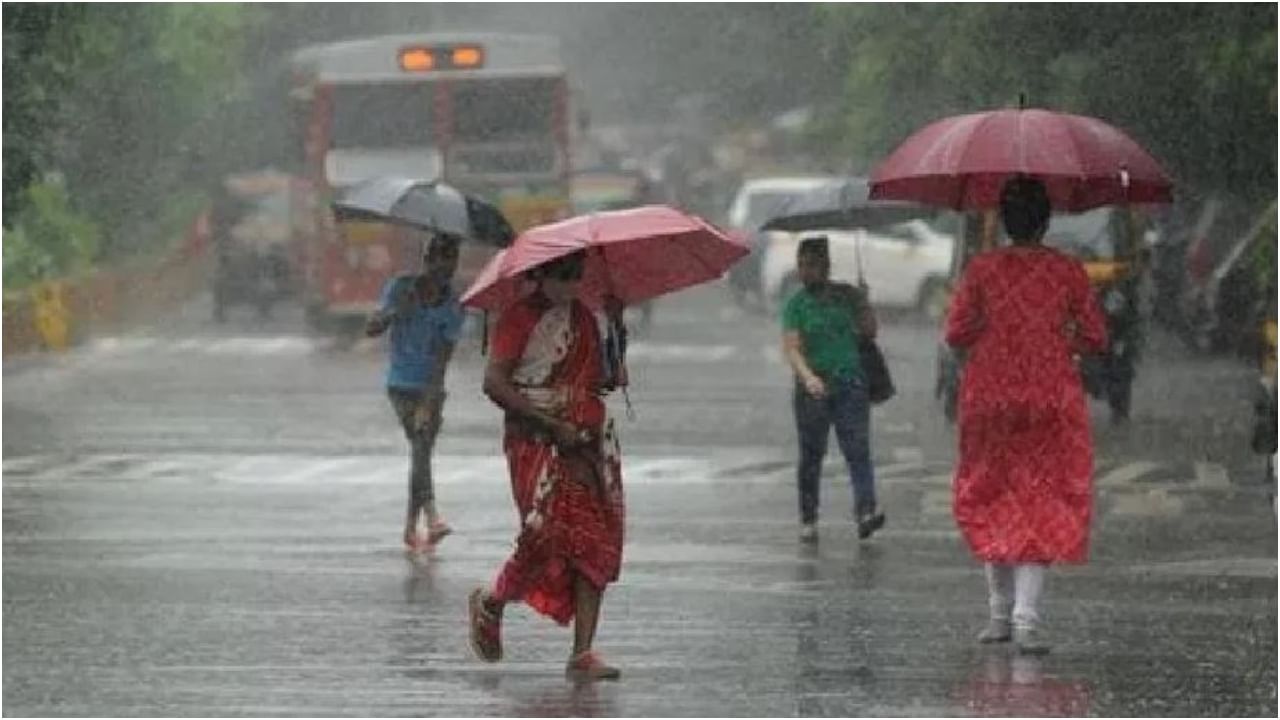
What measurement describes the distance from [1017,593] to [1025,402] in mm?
660

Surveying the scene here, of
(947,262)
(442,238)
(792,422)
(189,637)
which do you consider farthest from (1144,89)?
(189,637)

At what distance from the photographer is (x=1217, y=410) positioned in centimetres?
2691

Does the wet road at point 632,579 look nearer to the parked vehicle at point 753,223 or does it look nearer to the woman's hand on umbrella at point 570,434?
the woman's hand on umbrella at point 570,434

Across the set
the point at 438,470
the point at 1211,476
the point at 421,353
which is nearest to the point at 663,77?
the point at 438,470

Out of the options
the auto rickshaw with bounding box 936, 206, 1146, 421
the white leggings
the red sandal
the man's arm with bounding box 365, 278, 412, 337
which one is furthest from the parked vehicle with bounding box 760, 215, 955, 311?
the red sandal

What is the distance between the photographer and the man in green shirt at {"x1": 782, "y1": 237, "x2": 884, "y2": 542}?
16.1 metres

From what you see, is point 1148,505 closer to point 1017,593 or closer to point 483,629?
point 1017,593

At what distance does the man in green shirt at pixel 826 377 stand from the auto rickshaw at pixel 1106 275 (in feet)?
24.5

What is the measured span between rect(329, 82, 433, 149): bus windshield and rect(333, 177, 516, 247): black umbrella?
20.8 m

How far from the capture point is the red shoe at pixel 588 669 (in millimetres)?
11086

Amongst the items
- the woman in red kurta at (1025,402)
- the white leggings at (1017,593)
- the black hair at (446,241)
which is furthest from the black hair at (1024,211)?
the black hair at (446,241)

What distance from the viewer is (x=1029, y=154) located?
1186 cm

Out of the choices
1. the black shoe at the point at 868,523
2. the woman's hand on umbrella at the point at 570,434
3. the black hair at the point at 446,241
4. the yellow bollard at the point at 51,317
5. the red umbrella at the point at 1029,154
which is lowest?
the yellow bollard at the point at 51,317

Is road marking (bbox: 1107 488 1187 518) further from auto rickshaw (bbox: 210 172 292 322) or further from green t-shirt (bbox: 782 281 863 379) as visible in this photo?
auto rickshaw (bbox: 210 172 292 322)
